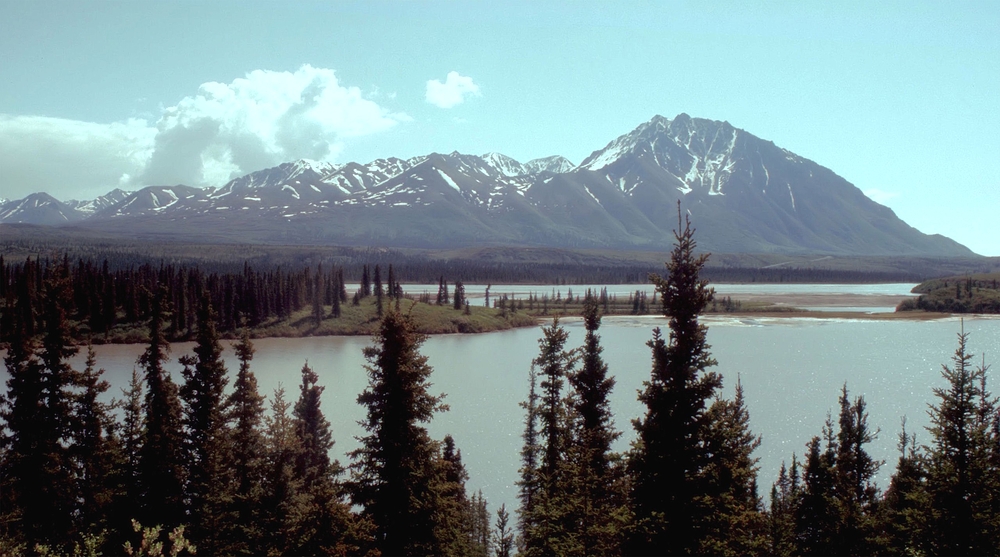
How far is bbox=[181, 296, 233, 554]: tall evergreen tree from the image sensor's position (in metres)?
21.2

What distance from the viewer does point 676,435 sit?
45.6 ft

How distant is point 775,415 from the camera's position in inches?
1871

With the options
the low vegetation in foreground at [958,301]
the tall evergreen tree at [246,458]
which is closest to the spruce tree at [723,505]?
the tall evergreen tree at [246,458]

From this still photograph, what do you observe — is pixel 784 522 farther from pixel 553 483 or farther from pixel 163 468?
pixel 163 468

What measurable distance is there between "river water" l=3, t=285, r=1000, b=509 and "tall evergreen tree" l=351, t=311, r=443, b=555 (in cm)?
217

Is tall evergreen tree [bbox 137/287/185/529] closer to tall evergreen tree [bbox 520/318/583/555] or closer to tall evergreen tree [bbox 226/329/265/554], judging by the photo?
tall evergreen tree [bbox 226/329/265/554]

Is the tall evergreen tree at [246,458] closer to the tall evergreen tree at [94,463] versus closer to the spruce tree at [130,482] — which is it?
the spruce tree at [130,482]

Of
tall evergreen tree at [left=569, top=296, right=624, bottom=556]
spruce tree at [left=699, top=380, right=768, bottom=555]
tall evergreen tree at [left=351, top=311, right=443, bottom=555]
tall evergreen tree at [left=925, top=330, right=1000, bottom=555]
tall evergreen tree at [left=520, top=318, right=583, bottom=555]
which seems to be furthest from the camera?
tall evergreen tree at [left=925, top=330, right=1000, bottom=555]

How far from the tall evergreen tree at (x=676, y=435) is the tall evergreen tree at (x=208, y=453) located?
12.6 meters

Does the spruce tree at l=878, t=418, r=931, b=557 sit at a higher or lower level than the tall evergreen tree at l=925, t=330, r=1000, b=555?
lower

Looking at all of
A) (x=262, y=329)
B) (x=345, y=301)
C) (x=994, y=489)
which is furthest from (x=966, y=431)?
(x=345, y=301)

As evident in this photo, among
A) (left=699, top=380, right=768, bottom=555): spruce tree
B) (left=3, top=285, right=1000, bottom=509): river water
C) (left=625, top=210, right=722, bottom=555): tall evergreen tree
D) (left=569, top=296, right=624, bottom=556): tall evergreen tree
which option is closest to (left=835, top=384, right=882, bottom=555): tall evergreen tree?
Result: (left=3, top=285, right=1000, bottom=509): river water

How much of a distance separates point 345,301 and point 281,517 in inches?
3946

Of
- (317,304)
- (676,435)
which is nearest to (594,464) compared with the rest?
(676,435)
